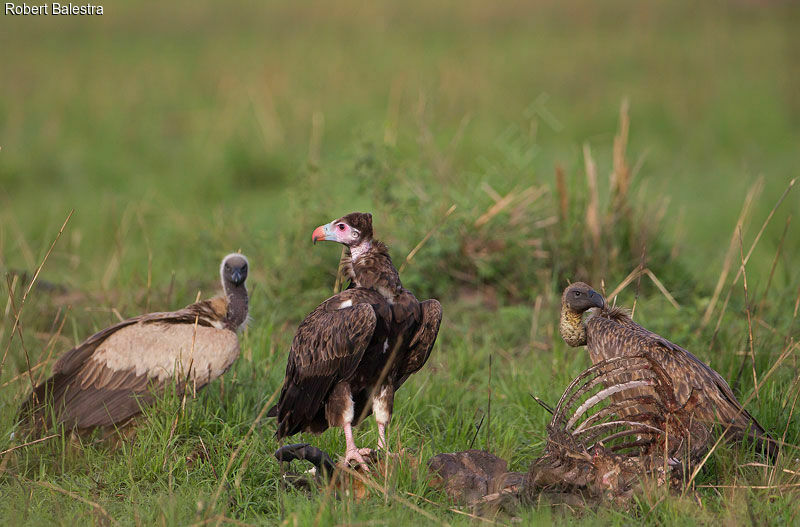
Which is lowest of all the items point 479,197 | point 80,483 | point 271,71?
point 80,483

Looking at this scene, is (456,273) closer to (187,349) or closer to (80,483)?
(187,349)

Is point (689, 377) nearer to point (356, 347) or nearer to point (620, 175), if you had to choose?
point (356, 347)

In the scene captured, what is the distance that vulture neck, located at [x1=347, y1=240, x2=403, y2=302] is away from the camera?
4.61 m

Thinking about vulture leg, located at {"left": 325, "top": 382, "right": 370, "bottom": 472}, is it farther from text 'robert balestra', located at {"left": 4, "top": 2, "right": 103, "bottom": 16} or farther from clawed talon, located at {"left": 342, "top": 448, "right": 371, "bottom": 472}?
text 'robert balestra', located at {"left": 4, "top": 2, "right": 103, "bottom": 16}

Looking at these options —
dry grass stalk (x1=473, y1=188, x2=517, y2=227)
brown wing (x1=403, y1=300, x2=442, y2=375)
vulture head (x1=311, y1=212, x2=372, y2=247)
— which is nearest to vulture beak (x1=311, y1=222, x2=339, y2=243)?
vulture head (x1=311, y1=212, x2=372, y2=247)

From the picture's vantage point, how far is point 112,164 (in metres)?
12.3

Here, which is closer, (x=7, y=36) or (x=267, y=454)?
(x=267, y=454)

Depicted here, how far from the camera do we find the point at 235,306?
561cm

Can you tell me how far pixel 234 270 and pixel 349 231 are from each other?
1180mm

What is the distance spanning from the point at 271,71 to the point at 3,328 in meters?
10.0

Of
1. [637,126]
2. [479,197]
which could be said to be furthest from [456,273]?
[637,126]

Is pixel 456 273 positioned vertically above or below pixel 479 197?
below

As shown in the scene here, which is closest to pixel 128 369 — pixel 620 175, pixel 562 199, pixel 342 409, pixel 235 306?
pixel 235 306

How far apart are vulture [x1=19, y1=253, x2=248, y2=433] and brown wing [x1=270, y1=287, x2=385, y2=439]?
0.57m
